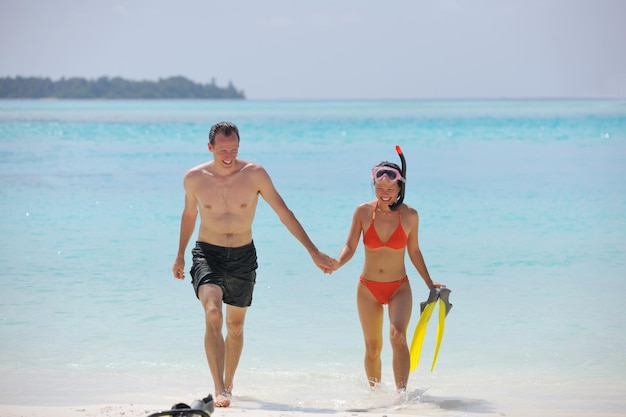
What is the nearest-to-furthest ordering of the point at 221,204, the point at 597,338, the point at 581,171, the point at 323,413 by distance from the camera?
the point at 323,413
the point at 221,204
the point at 597,338
the point at 581,171

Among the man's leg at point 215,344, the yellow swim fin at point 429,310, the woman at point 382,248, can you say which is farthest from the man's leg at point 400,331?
the man's leg at point 215,344

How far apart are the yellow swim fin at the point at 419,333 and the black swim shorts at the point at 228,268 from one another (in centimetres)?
107

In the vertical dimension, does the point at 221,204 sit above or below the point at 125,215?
above

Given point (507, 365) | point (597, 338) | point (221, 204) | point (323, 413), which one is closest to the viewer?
point (323, 413)

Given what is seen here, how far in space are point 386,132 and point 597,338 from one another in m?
40.5

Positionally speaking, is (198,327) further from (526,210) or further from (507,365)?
(526,210)

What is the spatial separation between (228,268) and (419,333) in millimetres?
1303

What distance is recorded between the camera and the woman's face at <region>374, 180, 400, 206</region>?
5.58m

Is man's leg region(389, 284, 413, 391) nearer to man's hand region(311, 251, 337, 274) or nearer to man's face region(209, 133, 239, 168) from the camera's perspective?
man's hand region(311, 251, 337, 274)

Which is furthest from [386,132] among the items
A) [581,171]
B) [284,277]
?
[284,277]

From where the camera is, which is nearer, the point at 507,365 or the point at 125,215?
the point at 507,365

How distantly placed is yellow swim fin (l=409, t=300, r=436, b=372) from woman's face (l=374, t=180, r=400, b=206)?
668 mm

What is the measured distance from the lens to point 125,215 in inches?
594

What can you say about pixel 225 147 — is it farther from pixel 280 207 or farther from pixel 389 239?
pixel 389 239
